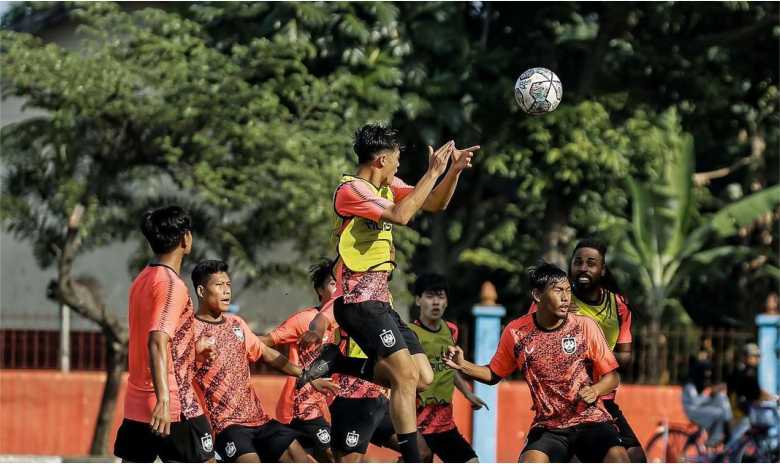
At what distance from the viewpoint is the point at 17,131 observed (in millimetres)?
16016

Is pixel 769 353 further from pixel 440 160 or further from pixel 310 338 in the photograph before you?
pixel 440 160

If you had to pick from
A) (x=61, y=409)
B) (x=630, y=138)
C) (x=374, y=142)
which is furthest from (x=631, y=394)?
(x=374, y=142)

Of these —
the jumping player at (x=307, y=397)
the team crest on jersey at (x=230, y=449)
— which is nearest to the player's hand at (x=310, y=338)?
the team crest on jersey at (x=230, y=449)

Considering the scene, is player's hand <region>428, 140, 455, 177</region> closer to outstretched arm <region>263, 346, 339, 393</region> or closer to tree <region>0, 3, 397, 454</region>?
outstretched arm <region>263, 346, 339, 393</region>

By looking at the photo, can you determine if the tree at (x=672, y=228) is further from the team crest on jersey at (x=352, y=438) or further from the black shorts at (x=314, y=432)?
the team crest on jersey at (x=352, y=438)

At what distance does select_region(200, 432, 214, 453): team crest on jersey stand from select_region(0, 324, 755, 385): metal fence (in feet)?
29.0

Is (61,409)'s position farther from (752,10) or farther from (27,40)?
(752,10)

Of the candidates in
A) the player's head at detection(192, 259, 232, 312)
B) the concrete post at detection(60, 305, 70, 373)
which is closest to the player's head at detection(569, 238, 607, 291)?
the player's head at detection(192, 259, 232, 312)

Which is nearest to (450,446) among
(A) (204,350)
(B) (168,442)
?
(A) (204,350)

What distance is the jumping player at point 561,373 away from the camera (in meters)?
7.99

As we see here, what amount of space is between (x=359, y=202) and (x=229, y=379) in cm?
148

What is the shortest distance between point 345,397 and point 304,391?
12.8 inches

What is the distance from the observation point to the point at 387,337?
25.3ft

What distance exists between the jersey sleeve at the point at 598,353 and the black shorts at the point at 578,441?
0.33 m
